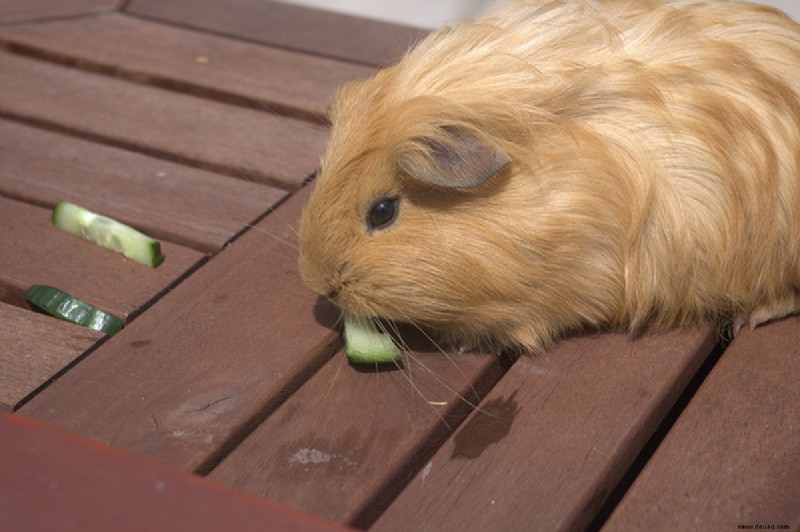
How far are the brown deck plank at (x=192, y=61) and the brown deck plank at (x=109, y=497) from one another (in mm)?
1402

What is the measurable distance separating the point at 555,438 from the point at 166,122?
154cm

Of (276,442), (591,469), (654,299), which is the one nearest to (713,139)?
(654,299)

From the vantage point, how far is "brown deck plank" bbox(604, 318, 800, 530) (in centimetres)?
178

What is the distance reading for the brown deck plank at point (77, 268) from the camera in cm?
234

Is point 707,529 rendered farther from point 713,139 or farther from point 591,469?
point 713,139

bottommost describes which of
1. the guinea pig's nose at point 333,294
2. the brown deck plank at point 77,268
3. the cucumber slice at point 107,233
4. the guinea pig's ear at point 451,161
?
the brown deck plank at point 77,268

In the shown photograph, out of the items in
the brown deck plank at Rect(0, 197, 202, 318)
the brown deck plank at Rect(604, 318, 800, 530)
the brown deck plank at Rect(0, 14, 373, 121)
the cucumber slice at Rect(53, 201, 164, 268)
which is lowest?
the brown deck plank at Rect(604, 318, 800, 530)

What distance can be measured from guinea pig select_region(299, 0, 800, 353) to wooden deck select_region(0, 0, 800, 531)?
0.43ft

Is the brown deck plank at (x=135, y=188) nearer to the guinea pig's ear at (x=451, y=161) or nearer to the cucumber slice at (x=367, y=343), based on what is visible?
the cucumber slice at (x=367, y=343)

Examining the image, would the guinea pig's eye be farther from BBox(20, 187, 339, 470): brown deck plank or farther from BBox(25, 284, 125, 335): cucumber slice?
BBox(25, 284, 125, 335): cucumber slice

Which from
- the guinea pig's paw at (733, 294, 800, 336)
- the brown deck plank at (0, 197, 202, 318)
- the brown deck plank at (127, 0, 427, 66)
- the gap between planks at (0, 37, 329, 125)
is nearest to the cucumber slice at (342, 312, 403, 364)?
the brown deck plank at (0, 197, 202, 318)

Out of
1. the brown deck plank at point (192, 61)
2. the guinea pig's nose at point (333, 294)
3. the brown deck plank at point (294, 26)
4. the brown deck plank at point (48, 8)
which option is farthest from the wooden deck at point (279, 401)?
the brown deck plank at point (48, 8)

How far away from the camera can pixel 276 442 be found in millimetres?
1947

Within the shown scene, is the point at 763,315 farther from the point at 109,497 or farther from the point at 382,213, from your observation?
the point at 109,497
